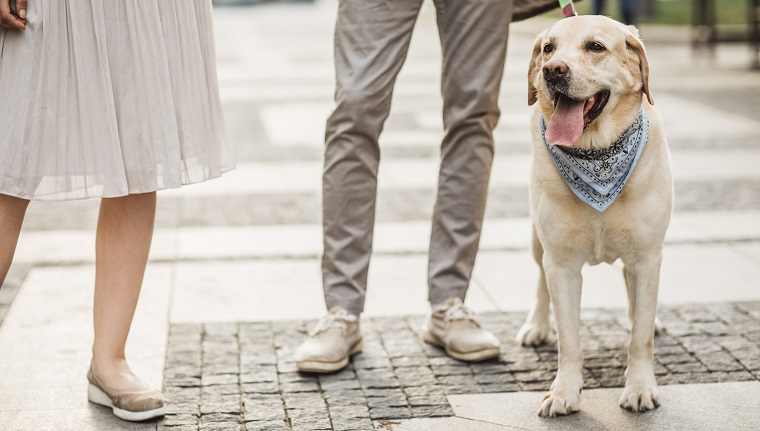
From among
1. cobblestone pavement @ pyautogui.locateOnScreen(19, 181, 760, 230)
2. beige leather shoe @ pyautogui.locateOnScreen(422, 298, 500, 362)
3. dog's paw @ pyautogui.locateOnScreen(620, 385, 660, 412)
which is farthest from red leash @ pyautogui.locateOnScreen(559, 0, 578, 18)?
cobblestone pavement @ pyautogui.locateOnScreen(19, 181, 760, 230)

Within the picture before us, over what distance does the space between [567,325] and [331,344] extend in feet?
2.82

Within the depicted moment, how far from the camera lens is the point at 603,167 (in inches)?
129

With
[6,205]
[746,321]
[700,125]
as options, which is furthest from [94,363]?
[700,125]

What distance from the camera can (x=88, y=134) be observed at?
10.1ft

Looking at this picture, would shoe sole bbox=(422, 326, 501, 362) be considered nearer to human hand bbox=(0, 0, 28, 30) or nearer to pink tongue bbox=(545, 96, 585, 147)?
pink tongue bbox=(545, 96, 585, 147)

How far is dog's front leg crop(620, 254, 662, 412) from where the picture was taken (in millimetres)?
3416

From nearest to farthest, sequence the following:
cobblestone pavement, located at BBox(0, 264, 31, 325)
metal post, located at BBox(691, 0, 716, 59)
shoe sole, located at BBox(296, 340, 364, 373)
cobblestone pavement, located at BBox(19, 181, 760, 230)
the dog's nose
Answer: the dog's nose → shoe sole, located at BBox(296, 340, 364, 373) → cobblestone pavement, located at BBox(0, 264, 31, 325) → cobblestone pavement, located at BBox(19, 181, 760, 230) → metal post, located at BBox(691, 0, 716, 59)

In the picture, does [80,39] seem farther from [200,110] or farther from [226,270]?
[226,270]

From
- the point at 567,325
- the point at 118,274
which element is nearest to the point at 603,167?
the point at 567,325

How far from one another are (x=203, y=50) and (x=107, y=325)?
3.09 ft

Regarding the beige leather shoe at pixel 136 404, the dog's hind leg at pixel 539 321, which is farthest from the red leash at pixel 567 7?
the beige leather shoe at pixel 136 404

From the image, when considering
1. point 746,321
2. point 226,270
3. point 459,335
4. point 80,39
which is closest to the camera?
point 80,39

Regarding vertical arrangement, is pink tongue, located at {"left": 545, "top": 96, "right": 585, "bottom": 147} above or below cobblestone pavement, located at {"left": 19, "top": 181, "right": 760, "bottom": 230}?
above

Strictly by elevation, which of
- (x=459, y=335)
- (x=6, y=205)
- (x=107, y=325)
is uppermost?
(x=6, y=205)
